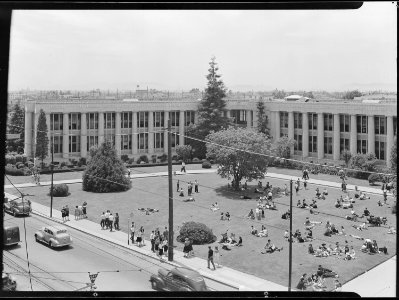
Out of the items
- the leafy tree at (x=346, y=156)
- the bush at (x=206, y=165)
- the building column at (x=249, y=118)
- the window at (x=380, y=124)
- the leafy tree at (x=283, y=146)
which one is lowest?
the bush at (x=206, y=165)

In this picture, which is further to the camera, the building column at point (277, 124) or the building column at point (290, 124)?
the building column at point (277, 124)

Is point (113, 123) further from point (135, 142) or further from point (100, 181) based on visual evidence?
point (100, 181)

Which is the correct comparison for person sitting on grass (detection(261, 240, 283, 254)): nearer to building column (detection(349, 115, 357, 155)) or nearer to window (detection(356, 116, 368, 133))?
building column (detection(349, 115, 357, 155))

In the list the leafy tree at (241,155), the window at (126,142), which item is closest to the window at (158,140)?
the window at (126,142)

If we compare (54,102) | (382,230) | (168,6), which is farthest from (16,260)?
(54,102)

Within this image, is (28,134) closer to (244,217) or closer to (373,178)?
(244,217)

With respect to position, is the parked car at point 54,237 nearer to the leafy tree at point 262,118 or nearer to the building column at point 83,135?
the building column at point 83,135

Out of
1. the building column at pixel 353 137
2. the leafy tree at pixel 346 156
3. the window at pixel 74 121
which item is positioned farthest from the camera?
the window at pixel 74 121
